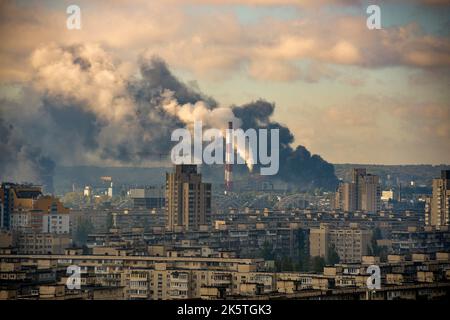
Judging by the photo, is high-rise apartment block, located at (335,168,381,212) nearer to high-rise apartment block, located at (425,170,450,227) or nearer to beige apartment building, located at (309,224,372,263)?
high-rise apartment block, located at (425,170,450,227)

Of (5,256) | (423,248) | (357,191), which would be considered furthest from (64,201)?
(5,256)

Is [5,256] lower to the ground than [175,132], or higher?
lower

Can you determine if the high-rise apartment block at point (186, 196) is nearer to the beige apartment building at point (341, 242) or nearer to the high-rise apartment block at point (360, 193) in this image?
the beige apartment building at point (341, 242)

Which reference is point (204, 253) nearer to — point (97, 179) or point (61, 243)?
point (61, 243)

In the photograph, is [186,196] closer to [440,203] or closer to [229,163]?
[229,163]

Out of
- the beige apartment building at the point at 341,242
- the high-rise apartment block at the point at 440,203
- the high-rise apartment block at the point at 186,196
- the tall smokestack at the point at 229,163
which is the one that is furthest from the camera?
the tall smokestack at the point at 229,163

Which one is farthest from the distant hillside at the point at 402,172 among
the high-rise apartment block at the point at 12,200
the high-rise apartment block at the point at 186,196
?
the high-rise apartment block at the point at 12,200

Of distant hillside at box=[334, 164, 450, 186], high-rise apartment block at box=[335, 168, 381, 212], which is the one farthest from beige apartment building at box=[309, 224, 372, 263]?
high-rise apartment block at box=[335, 168, 381, 212]
